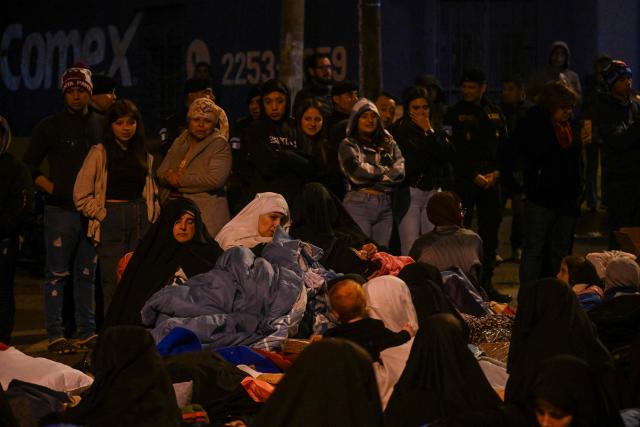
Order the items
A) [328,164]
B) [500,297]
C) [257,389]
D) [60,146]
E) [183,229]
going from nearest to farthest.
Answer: [257,389]
[183,229]
[60,146]
[328,164]
[500,297]

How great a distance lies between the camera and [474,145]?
12.7m

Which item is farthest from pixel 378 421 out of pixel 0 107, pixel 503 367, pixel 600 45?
pixel 0 107

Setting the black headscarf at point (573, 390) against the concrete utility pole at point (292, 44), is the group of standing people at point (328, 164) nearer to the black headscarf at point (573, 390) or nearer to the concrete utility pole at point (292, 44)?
the concrete utility pole at point (292, 44)

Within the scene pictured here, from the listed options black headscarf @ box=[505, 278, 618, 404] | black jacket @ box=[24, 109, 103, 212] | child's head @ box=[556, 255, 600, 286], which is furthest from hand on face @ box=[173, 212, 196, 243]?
black headscarf @ box=[505, 278, 618, 404]

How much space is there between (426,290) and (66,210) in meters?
2.71

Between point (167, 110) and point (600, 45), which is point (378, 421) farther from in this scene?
point (167, 110)

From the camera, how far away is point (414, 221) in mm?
11836

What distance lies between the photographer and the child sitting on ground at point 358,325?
26.1 ft

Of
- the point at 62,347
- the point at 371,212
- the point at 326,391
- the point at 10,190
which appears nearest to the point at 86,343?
the point at 62,347

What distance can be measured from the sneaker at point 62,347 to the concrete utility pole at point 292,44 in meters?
6.97

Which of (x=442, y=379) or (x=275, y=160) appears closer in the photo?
(x=442, y=379)

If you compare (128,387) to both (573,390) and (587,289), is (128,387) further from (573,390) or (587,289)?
(587,289)

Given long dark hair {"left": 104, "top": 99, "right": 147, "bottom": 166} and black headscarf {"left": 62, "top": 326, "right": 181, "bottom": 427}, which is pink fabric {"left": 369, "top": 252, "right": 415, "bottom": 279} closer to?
long dark hair {"left": 104, "top": 99, "right": 147, "bottom": 166}

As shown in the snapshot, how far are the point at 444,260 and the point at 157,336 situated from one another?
2.39 m
